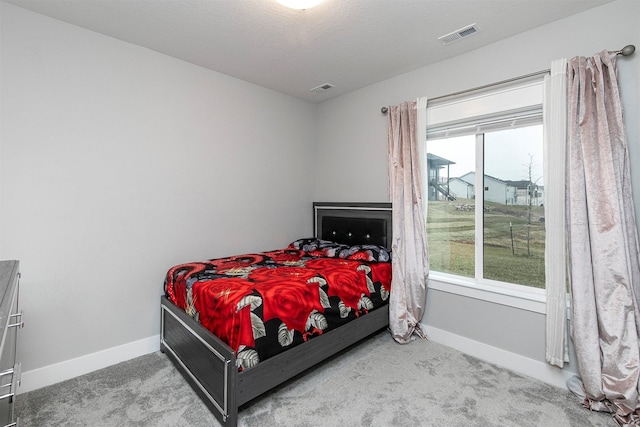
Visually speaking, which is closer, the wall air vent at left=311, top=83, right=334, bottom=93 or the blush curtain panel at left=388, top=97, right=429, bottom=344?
the blush curtain panel at left=388, top=97, right=429, bottom=344

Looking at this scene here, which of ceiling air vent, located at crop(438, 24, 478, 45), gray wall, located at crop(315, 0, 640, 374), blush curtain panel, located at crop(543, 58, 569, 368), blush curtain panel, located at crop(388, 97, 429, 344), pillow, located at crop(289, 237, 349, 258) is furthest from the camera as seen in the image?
pillow, located at crop(289, 237, 349, 258)

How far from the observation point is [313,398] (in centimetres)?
205

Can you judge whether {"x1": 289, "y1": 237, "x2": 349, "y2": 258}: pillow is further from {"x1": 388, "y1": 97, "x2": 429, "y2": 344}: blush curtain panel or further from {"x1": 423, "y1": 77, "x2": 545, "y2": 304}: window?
{"x1": 423, "y1": 77, "x2": 545, "y2": 304}: window

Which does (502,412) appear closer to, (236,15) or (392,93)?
(392,93)

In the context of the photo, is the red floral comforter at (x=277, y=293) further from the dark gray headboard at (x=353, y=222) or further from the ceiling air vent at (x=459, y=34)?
the ceiling air vent at (x=459, y=34)

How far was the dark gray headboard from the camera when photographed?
3.30 meters

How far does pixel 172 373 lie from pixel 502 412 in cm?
230

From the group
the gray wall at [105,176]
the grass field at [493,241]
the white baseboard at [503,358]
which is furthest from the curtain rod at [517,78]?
the white baseboard at [503,358]

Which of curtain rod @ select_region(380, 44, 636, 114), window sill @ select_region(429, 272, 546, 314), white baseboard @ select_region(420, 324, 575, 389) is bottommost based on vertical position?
white baseboard @ select_region(420, 324, 575, 389)

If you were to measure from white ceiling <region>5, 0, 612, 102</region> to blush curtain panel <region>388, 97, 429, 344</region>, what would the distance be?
2.04ft

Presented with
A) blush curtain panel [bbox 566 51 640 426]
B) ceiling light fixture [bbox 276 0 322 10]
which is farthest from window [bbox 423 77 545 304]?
ceiling light fixture [bbox 276 0 322 10]

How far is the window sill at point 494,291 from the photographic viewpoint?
7.74 feet

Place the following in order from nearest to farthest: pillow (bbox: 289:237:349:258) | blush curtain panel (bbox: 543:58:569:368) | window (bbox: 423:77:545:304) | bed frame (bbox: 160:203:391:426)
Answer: bed frame (bbox: 160:203:391:426) < blush curtain panel (bbox: 543:58:569:368) < window (bbox: 423:77:545:304) < pillow (bbox: 289:237:349:258)

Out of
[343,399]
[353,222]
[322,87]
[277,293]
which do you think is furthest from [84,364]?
[322,87]
